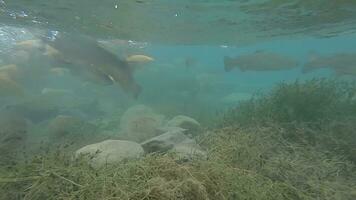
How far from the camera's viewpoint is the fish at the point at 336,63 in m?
18.5

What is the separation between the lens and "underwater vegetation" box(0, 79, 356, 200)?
186 inches

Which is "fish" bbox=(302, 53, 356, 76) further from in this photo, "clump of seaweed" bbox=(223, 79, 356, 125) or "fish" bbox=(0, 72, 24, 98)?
"fish" bbox=(0, 72, 24, 98)

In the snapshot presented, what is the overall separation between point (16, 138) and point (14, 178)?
3.37m

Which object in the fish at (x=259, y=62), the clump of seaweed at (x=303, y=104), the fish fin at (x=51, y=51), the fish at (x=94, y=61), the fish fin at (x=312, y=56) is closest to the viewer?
the clump of seaweed at (x=303, y=104)

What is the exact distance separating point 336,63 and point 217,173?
1601 cm

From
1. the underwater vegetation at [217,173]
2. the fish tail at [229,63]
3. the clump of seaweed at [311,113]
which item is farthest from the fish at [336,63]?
the underwater vegetation at [217,173]

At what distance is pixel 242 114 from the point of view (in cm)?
1191

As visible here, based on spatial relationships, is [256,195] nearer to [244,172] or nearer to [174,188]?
[244,172]

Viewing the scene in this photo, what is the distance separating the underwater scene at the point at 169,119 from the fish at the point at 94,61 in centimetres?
4

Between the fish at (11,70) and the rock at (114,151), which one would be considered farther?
the fish at (11,70)

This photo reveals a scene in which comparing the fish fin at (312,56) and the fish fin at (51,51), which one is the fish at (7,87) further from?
the fish fin at (312,56)

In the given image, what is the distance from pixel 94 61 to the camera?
15359 millimetres

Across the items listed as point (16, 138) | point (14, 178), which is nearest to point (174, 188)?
point (14, 178)

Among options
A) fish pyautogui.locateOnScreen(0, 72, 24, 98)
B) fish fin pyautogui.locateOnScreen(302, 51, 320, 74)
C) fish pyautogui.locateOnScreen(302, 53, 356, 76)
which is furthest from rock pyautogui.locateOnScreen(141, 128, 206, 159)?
fish fin pyautogui.locateOnScreen(302, 51, 320, 74)
